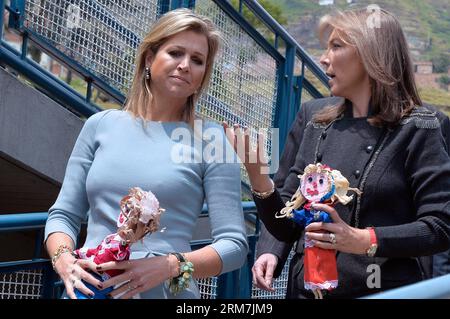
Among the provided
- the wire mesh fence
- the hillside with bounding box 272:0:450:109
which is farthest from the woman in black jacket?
the hillside with bounding box 272:0:450:109

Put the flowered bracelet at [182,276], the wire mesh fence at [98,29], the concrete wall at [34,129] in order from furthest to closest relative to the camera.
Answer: the wire mesh fence at [98,29] → the concrete wall at [34,129] → the flowered bracelet at [182,276]

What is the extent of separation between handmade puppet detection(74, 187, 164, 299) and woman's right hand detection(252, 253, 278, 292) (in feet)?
1.85

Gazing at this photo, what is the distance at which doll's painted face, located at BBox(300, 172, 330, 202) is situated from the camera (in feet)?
8.63

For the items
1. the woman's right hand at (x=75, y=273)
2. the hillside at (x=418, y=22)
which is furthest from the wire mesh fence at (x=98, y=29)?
the hillside at (x=418, y=22)

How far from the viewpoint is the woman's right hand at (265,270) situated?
2855 millimetres

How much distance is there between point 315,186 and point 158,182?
0.47 metres

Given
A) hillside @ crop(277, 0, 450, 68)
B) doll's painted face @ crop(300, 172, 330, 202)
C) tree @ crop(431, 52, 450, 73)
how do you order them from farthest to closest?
hillside @ crop(277, 0, 450, 68) → tree @ crop(431, 52, 450, 73) → doll's painted face @ crop(300, 172, 330, 202)

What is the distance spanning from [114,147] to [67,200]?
0.22m

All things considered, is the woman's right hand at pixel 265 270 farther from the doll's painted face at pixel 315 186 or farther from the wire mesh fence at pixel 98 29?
the wire mesh fence at pixel 98 29

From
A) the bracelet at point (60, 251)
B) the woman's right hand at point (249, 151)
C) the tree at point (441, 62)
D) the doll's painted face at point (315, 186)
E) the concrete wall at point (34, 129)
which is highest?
the tree at point (441, 62)

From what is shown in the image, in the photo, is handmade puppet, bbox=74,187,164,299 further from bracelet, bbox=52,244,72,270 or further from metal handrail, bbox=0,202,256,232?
metal handrail, bbox=0,202,256,232

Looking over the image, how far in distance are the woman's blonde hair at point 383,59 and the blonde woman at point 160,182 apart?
1.48 ft

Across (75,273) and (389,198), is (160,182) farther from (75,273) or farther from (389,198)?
(389,198)

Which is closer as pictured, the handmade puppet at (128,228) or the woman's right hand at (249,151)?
the handmade puppet at (128,228)
